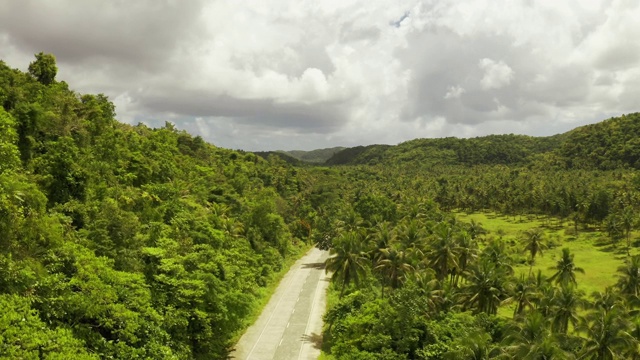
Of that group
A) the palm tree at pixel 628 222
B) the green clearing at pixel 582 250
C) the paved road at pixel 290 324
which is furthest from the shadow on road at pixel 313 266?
the palm tree at pixel 628 222

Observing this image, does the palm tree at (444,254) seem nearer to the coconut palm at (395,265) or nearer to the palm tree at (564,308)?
the coconut palm at (395,265)

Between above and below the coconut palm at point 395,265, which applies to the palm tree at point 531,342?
below

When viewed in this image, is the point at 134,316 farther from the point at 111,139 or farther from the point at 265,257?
the point at 265,257

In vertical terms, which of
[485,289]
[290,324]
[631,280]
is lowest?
[290,324]

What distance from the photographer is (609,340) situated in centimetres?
3712

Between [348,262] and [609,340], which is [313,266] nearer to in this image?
[348,262]

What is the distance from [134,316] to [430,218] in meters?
78.0

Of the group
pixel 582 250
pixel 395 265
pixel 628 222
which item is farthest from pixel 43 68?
pixel 628 222

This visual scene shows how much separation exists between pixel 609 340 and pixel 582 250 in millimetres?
74800

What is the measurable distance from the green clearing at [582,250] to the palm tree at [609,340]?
32762 millimetres

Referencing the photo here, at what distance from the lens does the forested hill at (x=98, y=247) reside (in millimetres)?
24281

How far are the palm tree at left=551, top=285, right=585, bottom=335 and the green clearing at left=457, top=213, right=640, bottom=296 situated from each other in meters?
26.7

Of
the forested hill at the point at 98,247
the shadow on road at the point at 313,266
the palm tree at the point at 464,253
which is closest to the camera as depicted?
the forested hill at the point at 98,247

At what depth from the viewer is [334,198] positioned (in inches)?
5266
